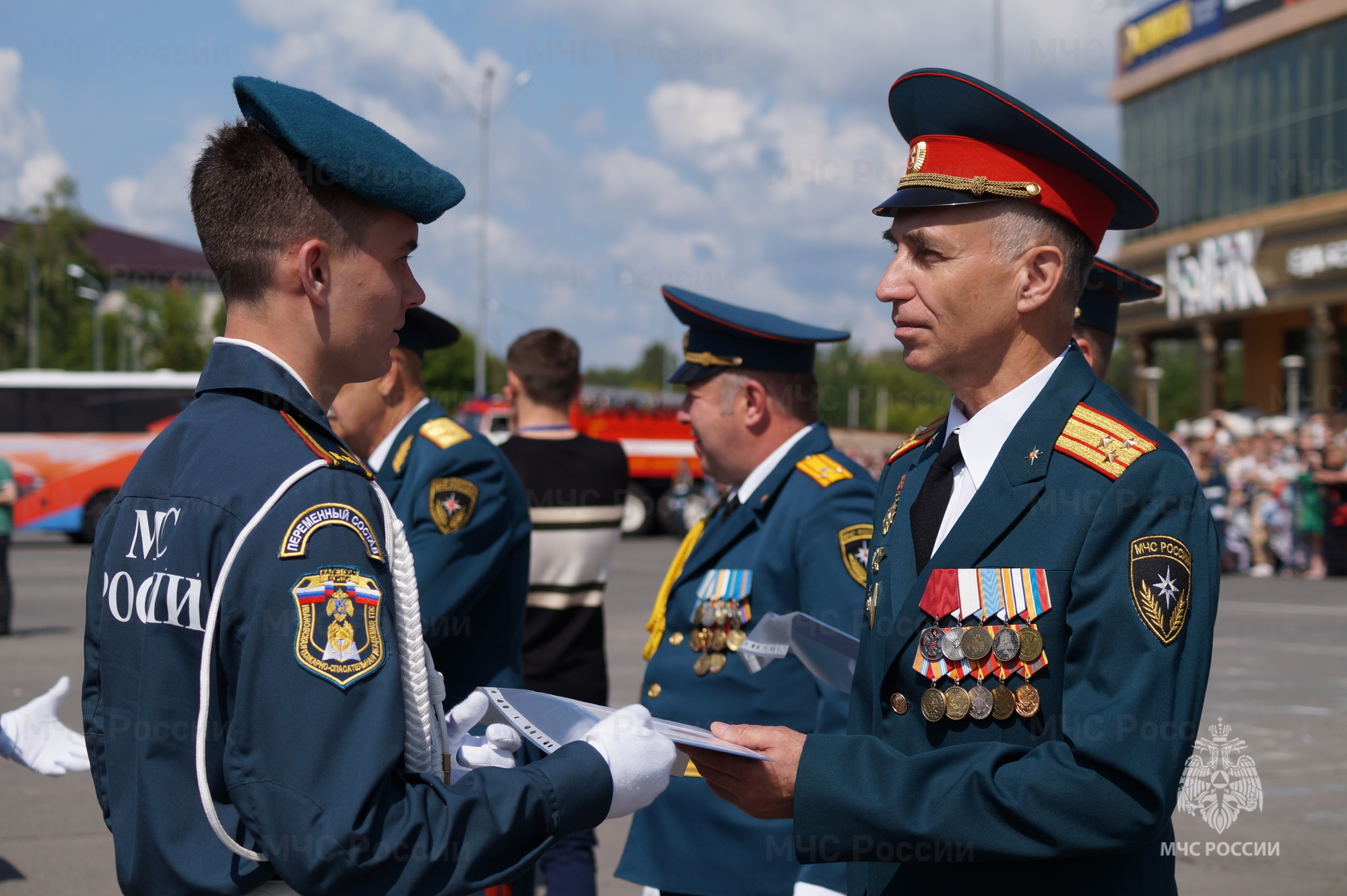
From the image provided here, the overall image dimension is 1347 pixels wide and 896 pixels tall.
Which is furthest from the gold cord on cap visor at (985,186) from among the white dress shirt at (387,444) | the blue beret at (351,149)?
the white dress shirt at (387,444)

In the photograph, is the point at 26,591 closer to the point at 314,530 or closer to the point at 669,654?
the point at 669,654

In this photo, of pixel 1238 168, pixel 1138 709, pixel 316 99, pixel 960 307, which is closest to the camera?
pixel 1138 709

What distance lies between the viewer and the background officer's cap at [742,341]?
13.1 feet

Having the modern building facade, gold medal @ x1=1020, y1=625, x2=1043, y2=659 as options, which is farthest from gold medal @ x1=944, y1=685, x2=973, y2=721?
the modern building facade

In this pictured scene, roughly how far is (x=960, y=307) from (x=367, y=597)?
3.90 ft

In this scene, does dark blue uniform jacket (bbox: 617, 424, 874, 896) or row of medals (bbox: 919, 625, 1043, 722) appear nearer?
row of medals (bbox: 919, 625, 1043, 722)

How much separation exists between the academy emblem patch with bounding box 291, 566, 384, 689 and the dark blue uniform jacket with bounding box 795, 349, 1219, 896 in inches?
29.7

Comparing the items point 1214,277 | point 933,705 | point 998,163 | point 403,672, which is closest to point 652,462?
point 1214,277

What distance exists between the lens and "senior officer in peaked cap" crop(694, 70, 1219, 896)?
187 centimetres

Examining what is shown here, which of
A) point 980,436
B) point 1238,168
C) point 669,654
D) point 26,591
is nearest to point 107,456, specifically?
point 26,591

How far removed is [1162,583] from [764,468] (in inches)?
80.7

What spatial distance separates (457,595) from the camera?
3.78 m

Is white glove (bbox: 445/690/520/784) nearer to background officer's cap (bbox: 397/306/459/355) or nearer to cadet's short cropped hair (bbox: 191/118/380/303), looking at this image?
cadet's short cropped hair (bbox: 191/118/380/303)

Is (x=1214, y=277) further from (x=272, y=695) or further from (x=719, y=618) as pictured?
(x=272, y=695)
